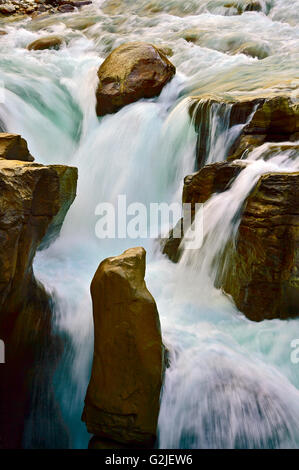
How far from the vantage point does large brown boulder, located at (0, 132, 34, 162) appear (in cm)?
365

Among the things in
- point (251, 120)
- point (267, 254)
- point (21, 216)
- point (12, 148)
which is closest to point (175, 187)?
point (251, 120)

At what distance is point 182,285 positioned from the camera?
178 inches

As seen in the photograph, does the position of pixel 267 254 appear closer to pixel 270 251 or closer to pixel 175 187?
pixel 270 251

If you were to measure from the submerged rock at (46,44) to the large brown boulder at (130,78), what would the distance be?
14.3 feet

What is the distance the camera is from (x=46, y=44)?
11336 millimetres

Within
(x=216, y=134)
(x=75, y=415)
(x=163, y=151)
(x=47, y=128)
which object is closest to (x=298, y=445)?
(x=75, y=415)

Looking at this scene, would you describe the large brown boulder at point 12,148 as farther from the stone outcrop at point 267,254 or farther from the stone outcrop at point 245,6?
the stone outcrop at point 245,6

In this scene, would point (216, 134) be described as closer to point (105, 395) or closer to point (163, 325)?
point (163, 325)

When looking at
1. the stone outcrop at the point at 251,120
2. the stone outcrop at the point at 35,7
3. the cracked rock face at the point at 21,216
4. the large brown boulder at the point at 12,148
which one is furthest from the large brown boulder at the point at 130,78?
the stone outcrop at the point at 35,7

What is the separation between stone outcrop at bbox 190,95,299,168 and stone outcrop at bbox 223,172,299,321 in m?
1.42

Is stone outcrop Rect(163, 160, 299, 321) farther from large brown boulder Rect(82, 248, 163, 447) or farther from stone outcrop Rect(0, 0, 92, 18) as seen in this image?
stone outcrop Rect(0, 0, 92, 18)

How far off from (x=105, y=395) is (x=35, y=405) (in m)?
0.72

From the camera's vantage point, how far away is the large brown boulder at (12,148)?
365cm

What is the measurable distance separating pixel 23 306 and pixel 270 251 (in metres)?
2.32
